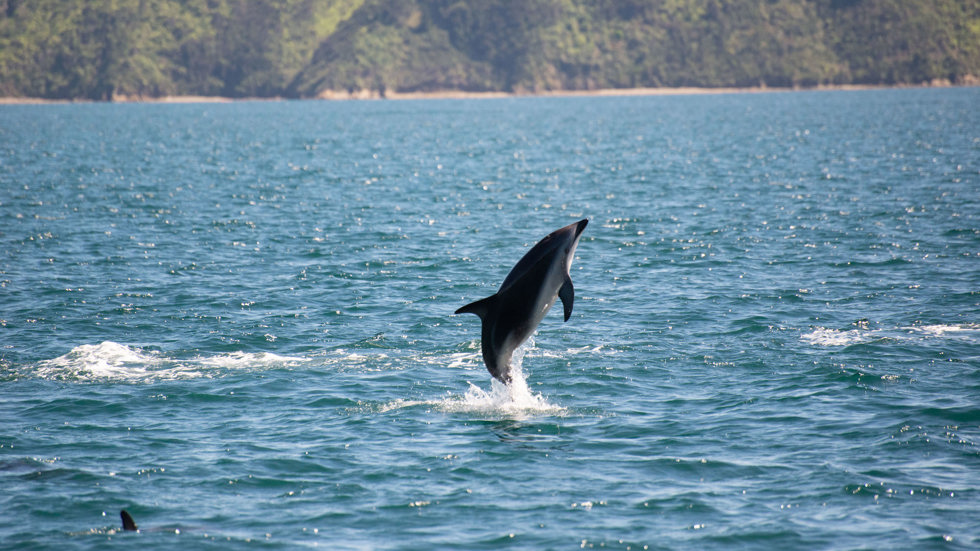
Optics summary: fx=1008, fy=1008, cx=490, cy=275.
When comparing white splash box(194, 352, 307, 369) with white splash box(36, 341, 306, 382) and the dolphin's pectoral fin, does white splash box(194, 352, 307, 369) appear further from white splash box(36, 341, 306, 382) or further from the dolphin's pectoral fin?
the dolphin's pectoral fin

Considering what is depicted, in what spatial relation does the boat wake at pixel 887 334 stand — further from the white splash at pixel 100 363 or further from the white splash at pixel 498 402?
the white splash at pixel 100 363

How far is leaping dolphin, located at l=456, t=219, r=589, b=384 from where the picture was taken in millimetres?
16891

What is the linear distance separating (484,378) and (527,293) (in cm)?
540

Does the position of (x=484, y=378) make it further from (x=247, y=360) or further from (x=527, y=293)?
(x=247, y=360)

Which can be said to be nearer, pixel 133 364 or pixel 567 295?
pixel 567 295

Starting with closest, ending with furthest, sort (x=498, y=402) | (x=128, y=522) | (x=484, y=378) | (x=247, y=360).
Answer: (x=128, y=522) → (x=498, y=402) → (x=484, y=378) → (x=247, y=360)

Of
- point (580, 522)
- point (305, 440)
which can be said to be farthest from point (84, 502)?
point (580, 522)

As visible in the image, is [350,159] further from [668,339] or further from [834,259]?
[668,339]

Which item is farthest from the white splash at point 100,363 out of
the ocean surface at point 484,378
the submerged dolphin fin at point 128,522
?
the submerged dolphin fin at point 128,522

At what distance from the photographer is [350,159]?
289 ft

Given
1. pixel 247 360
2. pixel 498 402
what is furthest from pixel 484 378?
pixel 247 360

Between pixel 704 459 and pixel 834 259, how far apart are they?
19.5 metres

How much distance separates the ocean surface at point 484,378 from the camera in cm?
1483

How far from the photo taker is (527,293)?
17.0 metres
